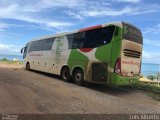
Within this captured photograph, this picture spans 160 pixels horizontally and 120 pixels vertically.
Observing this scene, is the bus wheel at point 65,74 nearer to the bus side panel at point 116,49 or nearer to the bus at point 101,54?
the bus at point 101,54

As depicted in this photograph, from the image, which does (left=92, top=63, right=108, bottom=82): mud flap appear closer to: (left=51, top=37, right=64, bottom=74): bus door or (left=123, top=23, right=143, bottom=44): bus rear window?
(left=123, top=23, right=143, bottom=44): bus rear window

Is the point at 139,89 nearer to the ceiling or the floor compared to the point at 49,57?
nearer to the floor

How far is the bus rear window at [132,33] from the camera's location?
44.3 ft

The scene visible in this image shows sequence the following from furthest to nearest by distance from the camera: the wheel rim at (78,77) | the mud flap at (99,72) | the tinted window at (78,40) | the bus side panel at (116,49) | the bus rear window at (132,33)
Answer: the tinted window at (78,40), the wheel rim at (78,77), the mud flap at (99,72), the bus rear window at (132,33), the bus side panel at (116,49)

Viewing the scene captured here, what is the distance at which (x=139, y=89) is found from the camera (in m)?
16.2

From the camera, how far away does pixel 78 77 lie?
51.8ft

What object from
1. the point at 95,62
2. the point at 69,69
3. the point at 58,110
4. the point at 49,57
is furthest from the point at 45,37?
the point at 58,110

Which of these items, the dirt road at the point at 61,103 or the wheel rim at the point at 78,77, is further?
the wheel rim at the point at 78,77

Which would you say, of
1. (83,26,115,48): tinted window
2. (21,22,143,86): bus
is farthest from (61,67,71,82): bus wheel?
(83,26,115,48): tinted window

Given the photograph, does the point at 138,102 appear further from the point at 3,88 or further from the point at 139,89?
the point at 3,88

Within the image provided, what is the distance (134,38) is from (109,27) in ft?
4.56

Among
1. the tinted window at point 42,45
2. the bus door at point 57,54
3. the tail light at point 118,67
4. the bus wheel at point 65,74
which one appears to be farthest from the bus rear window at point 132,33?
the tinted window at point 42,45

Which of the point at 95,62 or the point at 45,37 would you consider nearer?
the point at 95,62

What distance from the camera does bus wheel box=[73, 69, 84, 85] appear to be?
15529mm
